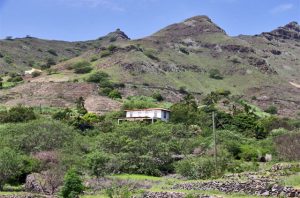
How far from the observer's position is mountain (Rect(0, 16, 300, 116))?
10706 cm

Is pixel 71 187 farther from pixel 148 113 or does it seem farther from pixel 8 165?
pixel 148 113

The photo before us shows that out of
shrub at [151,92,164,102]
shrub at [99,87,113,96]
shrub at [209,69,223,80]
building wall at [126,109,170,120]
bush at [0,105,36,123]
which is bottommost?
bush at [0,105,36,123]

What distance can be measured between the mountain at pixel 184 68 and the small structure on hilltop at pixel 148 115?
37.5 feet

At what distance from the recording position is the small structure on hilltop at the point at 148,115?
78875 mm

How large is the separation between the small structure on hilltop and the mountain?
11.4 meters

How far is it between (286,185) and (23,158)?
24955 mm

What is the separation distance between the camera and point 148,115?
8025 cm

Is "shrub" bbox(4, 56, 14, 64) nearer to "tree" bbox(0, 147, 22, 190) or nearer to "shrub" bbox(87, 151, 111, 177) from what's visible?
"shrub" bbox(87, 151, 111, 177)

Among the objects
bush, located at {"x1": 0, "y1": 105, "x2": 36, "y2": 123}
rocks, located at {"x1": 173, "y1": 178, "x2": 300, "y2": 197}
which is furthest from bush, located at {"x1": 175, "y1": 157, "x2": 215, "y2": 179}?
bush, located at {"x1": 0, "y1": 105, "x2": 36, "y2": 123}

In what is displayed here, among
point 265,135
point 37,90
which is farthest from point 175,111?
point 37,90

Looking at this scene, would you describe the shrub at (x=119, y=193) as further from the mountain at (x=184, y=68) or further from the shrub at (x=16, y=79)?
the shrub at (x=16, y=79)

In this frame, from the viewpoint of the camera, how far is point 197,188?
103 ft

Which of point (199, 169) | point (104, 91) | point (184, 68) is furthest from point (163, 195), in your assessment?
point (184, 68)

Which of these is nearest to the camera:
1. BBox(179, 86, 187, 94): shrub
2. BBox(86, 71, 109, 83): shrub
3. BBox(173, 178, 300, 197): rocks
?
BBox(173, 178, 300, 197): rocks
